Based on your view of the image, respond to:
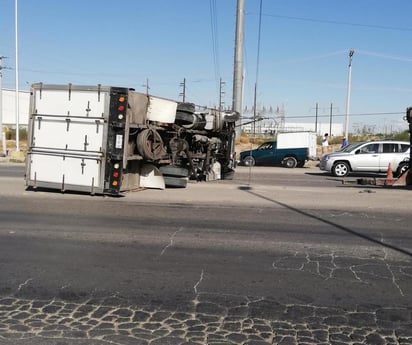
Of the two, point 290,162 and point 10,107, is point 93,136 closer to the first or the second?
point 290,162

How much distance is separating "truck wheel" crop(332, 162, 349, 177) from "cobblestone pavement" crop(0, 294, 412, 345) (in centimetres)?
1784

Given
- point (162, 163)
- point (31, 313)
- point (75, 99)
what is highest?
point (75, 99)

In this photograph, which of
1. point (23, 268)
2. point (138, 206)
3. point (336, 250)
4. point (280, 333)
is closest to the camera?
point (280, 333)

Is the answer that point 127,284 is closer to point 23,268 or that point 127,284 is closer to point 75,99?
point 23,268

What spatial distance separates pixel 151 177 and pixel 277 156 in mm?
16725

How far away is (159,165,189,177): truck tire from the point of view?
Result: 14.1 m

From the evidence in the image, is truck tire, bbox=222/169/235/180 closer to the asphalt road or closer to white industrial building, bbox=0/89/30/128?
the asphalt road

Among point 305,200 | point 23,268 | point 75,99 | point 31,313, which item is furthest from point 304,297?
point 75,99

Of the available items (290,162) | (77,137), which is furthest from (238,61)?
(77,137)

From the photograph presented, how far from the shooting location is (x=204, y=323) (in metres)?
4.17

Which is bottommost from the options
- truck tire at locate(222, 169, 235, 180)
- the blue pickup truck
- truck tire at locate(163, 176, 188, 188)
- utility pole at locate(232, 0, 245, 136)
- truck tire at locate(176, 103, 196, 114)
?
→ truck tire at locate(163, 176, 188, 188)

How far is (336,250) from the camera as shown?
268 inches

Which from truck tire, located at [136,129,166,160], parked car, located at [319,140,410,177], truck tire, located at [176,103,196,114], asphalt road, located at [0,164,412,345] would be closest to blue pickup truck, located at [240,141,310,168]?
parked car, located at [319,140,410,177]

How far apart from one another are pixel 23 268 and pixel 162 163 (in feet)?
26.3
